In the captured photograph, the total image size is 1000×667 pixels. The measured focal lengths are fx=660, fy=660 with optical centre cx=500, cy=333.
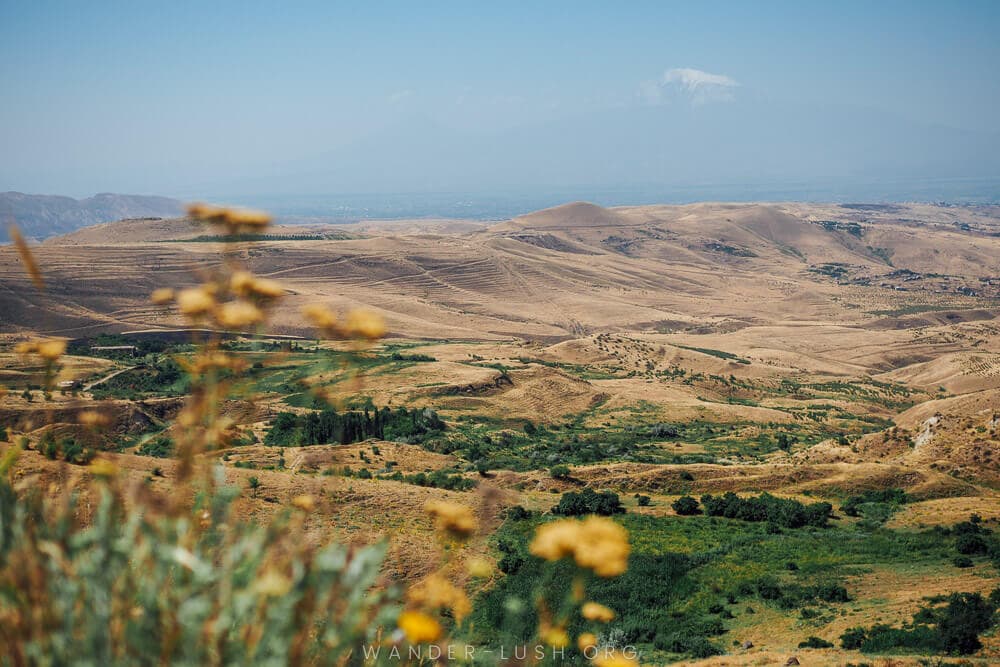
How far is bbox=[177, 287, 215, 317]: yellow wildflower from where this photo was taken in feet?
8.14

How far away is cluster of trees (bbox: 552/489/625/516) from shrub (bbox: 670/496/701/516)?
183cm

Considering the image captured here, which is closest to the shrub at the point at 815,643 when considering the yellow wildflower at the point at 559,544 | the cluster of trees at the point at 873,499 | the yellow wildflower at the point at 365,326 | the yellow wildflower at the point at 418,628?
the cluster of trees at the point at 873,499

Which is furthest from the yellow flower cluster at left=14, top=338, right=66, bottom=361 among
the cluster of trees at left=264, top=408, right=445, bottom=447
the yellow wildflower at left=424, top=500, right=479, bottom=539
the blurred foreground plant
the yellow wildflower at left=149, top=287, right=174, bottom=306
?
the cluster of trees at left=264, top=408, right=445, bottom=447

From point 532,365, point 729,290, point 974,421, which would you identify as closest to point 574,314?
point 729,290

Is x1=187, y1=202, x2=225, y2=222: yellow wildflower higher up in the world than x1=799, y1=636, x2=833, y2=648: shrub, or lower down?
higher up

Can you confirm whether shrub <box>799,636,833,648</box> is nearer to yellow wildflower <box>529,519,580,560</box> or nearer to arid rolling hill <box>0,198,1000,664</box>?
arid rolling hill <box>0,198,1000,664</box>

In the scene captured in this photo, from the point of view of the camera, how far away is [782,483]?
26.2 meters

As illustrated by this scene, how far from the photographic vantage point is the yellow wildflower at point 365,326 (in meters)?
2.50

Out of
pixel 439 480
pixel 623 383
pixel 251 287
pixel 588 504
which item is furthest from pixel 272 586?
pixel 623 383

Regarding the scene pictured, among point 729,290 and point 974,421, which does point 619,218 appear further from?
point 974,421

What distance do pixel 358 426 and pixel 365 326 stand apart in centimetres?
3199

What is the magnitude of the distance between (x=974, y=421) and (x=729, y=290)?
8706 centimetres

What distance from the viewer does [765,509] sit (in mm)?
22266

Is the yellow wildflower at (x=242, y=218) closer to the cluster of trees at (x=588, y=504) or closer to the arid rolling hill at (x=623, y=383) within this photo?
the arid rolling hill at (x=623, y=383)
